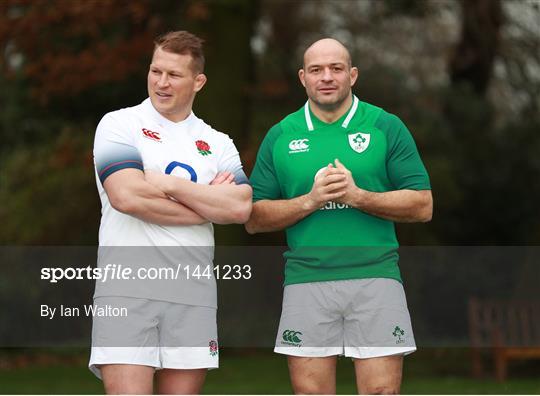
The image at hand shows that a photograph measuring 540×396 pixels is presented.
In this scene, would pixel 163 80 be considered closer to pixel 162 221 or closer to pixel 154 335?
pixel 162 221

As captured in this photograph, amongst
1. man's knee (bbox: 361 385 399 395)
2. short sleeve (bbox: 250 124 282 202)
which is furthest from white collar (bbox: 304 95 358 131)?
man's knee (bbox: 361 385 399 395)

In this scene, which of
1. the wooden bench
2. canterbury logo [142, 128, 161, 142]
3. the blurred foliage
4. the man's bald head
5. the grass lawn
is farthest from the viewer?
the blurred foliage

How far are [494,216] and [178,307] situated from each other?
1449 cm

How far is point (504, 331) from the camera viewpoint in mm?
14055

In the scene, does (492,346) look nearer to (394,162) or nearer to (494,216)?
(494,216)

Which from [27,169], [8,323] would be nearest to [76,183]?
[27,169]

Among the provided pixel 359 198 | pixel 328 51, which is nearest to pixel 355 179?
pixel 359 198

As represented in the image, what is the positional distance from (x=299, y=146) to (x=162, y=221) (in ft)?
2.53

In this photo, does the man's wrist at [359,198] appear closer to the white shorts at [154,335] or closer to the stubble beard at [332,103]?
the stubble beard at [332,103]

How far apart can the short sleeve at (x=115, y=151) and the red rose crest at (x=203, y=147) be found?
280mm

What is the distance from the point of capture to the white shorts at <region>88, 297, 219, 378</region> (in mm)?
4992

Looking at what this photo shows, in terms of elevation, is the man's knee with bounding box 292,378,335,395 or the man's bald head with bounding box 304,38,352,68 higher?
the man's bald head with bounding box 304,38,352,68

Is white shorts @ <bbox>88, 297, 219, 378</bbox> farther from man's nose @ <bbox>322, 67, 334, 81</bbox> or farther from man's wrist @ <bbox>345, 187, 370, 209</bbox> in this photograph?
man's nose @ <bbox>322, 67, 334, 81</bbox>

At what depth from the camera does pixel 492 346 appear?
45.9 feet
